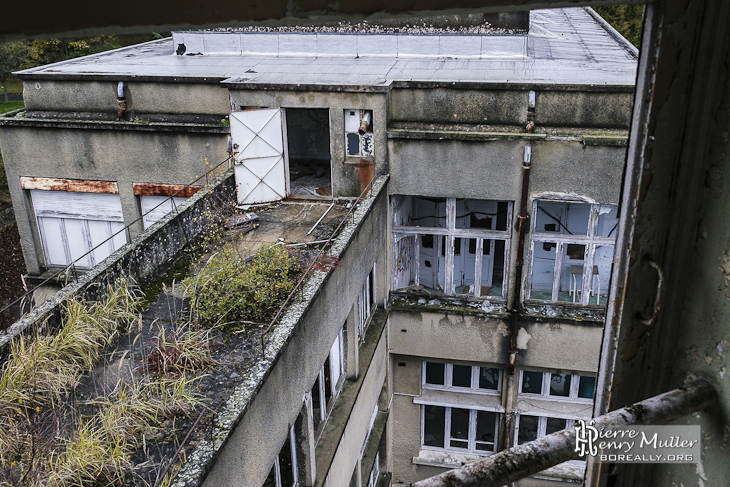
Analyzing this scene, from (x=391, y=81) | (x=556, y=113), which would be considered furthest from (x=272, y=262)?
(x=556, y=113)

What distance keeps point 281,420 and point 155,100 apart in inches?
321

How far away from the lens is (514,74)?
12.1 m

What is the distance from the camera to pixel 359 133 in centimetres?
1090

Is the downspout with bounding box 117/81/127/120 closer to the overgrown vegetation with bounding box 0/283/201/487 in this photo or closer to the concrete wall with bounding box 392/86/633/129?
the concrete wall with bounding box 392/86/633/129

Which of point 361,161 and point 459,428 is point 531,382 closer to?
point 459,428

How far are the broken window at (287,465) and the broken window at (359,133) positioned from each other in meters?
5.61

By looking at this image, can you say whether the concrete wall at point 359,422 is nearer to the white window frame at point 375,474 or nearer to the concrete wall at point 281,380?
the white window frame at point 375,474

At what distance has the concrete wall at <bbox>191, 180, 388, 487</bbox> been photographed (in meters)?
5.20

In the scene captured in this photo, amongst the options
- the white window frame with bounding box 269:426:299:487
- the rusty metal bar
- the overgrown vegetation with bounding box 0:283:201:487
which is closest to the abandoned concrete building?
the white window frame with bounding box 269:426:299:487

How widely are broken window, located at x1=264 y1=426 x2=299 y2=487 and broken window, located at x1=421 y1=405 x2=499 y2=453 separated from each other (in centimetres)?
657

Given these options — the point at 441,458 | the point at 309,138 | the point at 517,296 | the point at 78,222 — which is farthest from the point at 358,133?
the point at 441,458

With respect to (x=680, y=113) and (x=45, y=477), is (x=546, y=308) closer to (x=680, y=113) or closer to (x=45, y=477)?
(x=45, y=477)

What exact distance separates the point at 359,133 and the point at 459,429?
7007 millimetres

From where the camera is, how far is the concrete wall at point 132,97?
12008mm
